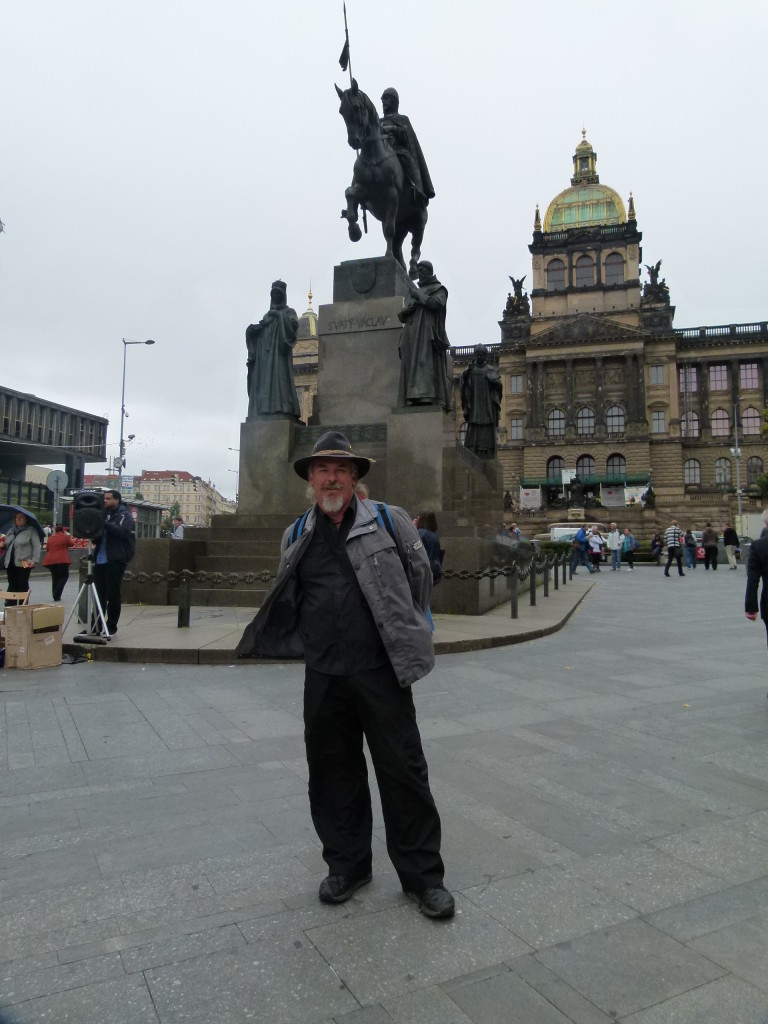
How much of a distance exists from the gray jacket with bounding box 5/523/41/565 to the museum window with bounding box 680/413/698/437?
71.4 metres

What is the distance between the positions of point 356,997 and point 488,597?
9.60m

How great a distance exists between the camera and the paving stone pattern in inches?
83.9

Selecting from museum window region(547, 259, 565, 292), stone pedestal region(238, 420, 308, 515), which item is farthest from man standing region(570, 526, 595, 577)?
museum window region(547, 259, 565, 292)

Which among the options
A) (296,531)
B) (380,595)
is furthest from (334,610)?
(296,531)

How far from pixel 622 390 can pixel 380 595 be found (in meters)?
74.7

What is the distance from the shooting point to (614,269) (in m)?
76.8

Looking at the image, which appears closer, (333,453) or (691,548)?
(333,453)

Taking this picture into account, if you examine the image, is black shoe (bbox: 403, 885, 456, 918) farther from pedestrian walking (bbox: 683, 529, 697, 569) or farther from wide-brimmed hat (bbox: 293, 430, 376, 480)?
pedestrian walking (bbox: 683, 529, 697, 569)

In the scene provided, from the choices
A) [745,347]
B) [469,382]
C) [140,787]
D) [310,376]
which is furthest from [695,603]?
[745,347]

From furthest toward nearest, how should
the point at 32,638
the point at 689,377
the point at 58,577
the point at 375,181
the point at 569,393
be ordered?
1. the point at 689,377
2. the point at 569,393
3. the point at 375,181
4. the point at 58,577
5. the point at 32,638

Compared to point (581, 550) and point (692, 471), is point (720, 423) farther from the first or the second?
point (581, 550)

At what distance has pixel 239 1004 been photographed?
Answer: 6.86 feet

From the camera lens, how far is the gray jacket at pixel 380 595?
2670 millimetres

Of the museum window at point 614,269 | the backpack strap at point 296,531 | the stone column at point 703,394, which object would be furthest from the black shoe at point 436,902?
the museum window at point 614,269
